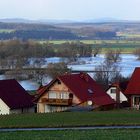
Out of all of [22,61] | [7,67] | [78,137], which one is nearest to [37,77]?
[7,67]

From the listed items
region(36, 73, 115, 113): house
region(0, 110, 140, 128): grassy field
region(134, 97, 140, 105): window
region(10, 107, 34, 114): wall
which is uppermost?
region(0, 110, 140, 128): grassy field

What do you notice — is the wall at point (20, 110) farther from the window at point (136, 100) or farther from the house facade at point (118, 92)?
the window at point (136, 100)

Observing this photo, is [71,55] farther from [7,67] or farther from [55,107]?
[55,107]

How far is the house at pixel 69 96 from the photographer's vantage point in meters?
47.4

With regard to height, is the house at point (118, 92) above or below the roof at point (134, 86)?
below

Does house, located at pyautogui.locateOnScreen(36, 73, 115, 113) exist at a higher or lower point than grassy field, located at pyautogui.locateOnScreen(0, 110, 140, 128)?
lower

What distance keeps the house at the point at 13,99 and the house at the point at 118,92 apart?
7892 mm

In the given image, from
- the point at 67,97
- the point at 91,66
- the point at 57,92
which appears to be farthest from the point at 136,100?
Answer: the point at 91,66

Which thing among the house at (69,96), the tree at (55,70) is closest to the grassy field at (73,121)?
the house at (69,96)

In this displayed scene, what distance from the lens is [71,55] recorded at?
155m

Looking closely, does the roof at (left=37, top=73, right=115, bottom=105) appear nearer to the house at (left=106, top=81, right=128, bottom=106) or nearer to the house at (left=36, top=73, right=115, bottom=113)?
the house at (left=36, top=73, right=115, bottom=113)

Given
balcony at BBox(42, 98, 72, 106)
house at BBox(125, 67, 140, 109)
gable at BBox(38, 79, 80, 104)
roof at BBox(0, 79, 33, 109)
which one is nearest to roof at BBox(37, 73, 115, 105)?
gable at BBox(38, 79, 80, 104)

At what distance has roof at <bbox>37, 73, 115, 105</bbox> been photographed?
156ft

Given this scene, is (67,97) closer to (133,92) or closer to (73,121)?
(133,92)
